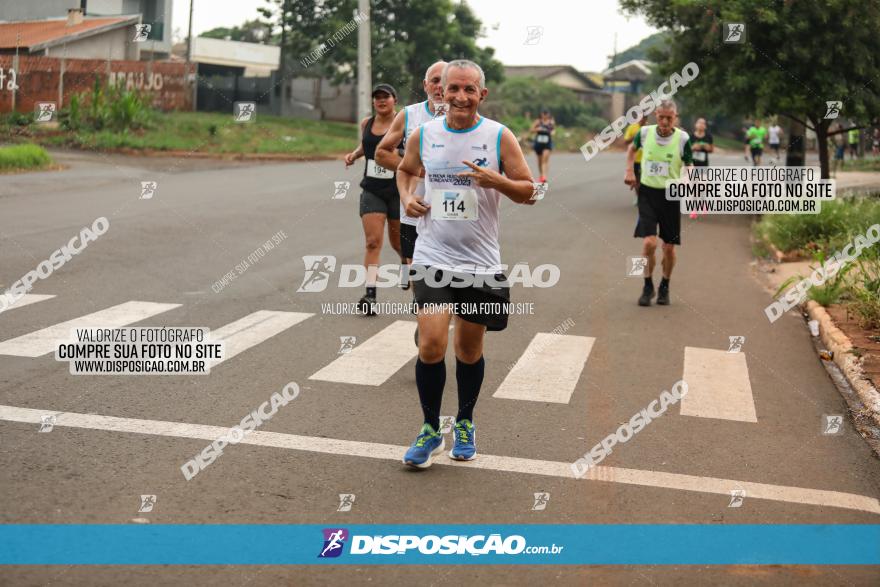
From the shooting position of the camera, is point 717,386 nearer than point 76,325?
Yes

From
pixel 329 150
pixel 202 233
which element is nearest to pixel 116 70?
pixel 329 150

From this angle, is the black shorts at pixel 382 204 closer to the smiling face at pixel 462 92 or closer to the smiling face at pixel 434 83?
the smiling face at pixel 434 83

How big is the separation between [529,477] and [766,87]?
48.1ft

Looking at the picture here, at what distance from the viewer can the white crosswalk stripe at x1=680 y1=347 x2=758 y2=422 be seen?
289 inches

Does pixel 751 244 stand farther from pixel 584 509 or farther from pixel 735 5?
pixel 584 509

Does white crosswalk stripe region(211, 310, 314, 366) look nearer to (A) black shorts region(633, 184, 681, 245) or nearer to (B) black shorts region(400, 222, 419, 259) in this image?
(B) black shorts region(400, 222, 419, 259)

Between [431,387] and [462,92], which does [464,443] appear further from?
[462,92]

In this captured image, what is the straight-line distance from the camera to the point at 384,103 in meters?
9.49

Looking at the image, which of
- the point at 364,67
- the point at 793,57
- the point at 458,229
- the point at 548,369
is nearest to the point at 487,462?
the point at 458,229

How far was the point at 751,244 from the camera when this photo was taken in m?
17.5

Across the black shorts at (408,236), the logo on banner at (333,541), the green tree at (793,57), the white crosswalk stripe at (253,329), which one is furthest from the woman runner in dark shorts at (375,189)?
the green tree at (793,57)

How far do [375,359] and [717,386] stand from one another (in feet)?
8.23

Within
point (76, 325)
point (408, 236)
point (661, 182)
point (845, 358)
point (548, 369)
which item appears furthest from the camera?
point (661, 182)

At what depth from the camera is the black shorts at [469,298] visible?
19.2 ft
